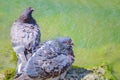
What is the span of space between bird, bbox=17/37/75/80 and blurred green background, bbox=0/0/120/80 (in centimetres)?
90

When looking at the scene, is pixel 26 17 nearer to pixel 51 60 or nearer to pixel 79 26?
pixel 79 26

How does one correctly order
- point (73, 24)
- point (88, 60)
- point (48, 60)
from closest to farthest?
point (48, 60) < point (88, 60) < point (73, 24)

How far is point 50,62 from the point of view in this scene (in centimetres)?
596

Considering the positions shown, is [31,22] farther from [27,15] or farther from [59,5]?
[59,5]

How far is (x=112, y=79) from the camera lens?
6715mm

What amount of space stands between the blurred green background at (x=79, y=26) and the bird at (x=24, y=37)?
325 millimetres

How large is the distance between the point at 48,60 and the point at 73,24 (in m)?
2.82

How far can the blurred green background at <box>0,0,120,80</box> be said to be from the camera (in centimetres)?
743

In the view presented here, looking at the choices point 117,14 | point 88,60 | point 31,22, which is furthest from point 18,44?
point 117,14

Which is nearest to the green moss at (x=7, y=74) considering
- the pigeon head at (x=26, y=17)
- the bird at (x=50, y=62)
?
the bird at (x=50, y=62)

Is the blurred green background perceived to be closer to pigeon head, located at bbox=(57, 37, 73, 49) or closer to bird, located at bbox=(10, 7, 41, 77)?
bird, located at bbox=(10, 7, 41, 77)

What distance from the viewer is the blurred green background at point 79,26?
7434 mm

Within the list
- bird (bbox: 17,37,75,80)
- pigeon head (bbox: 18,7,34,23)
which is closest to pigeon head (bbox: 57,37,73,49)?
bird (bbox: 17,37,75,80)

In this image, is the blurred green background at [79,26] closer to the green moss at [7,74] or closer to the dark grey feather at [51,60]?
the green moss at [7,74]
